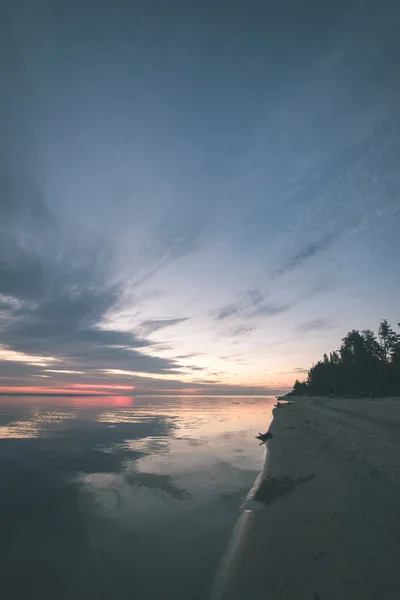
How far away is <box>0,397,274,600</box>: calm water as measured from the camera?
675 centimetres

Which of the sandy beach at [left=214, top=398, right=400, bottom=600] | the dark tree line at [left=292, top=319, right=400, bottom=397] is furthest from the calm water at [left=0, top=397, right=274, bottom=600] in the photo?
the dark tree line at [left=292, top=319, right=400, bottom=397]

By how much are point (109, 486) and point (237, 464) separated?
26.7 ft

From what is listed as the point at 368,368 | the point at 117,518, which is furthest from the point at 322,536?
the point at 368,368

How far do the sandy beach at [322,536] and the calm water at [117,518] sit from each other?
87cm

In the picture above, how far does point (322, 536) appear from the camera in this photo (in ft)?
24.7

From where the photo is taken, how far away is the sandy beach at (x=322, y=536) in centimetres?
572

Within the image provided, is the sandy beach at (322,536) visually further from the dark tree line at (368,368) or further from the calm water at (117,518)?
the dark tree line at (368,368)

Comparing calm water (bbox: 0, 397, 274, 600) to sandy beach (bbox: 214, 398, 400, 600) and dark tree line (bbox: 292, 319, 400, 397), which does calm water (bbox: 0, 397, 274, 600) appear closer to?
sandy beach (bbox: 214, 398, 400, 600)

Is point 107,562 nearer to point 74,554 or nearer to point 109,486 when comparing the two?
point 74,554

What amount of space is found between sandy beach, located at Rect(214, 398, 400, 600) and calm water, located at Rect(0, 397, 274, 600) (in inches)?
34.4

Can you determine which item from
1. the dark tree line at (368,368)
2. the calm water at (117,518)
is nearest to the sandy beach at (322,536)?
the calm water at (117,518)

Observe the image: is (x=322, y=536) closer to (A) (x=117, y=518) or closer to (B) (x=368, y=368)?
(A) (x=117, y=518)

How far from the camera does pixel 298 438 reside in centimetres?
2316

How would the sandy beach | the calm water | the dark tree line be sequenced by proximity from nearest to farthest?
the sandy beach, the calm water, the dark tree line
